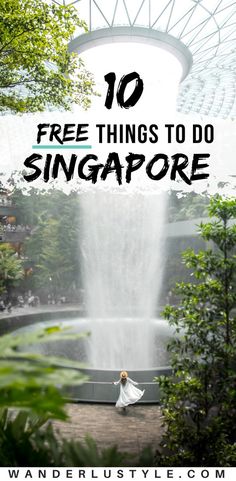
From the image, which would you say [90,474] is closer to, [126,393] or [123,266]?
[126,393]

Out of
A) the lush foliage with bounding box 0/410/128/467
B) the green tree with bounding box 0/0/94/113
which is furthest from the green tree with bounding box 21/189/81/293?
the lush foliage with bounding box 0/410/128/467

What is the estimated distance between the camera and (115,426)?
10422mm

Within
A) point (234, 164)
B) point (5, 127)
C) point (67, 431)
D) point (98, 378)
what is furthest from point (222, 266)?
point (5, 127)

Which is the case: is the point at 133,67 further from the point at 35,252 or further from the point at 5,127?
the point at 5,127

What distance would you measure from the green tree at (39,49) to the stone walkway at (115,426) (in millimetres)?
7622

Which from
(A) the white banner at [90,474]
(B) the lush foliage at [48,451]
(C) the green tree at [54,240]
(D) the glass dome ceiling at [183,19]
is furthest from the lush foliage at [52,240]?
(B) the lush foliage at [48,451]

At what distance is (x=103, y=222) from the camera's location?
28.6 meters

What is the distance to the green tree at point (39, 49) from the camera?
30.1ft

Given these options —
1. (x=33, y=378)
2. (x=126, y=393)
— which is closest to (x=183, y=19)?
(x=126, y=393)

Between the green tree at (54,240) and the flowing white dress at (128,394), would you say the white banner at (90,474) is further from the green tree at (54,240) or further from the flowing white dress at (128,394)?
the green tree at (54,240)

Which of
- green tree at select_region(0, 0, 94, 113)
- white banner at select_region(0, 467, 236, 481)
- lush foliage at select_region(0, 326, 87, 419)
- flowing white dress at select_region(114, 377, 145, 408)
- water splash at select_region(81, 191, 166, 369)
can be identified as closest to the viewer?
lush foliage at select_region(0, 326, 87, 419)

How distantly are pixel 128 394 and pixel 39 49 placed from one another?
8.49 m

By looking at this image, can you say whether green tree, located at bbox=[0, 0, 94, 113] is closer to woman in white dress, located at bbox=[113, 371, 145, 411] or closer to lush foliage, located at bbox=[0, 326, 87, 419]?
woman in white dress, located at bbox=[113, 371, 145, 411]

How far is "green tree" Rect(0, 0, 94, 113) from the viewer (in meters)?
9.17
